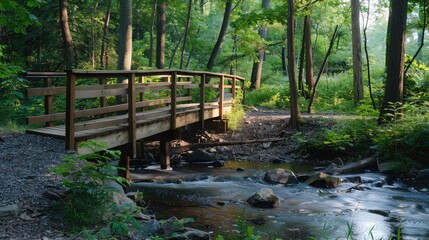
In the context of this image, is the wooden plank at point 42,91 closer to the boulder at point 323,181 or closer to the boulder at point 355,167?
the boulder at point 323,181

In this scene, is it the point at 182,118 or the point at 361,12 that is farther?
the point at 361,12

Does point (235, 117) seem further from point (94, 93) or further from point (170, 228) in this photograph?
point (170, 228)

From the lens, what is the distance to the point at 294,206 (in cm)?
772

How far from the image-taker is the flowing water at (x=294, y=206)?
6328mm

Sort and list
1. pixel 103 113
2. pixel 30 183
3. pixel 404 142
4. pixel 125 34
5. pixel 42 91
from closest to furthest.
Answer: pixel 30 183 < pixel 42 91 < pixel 103 113 < pixel 404 142 < pixel 125 34

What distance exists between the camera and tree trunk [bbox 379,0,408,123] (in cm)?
1174

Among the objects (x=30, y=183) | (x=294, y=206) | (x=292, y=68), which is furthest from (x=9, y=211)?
(x=292, y=68)

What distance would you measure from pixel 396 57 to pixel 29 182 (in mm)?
10094

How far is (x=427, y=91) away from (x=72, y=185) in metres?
12.9

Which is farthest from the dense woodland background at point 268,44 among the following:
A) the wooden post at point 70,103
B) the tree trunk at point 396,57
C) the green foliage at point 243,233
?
the green foliage at point 243,233

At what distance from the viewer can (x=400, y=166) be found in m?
10.2

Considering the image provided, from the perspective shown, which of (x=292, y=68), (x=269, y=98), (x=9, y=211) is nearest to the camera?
(x=9, y=211)

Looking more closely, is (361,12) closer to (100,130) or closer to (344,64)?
(100,130)

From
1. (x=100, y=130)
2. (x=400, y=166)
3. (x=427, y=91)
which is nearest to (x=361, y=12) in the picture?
(x=427, y=91)
